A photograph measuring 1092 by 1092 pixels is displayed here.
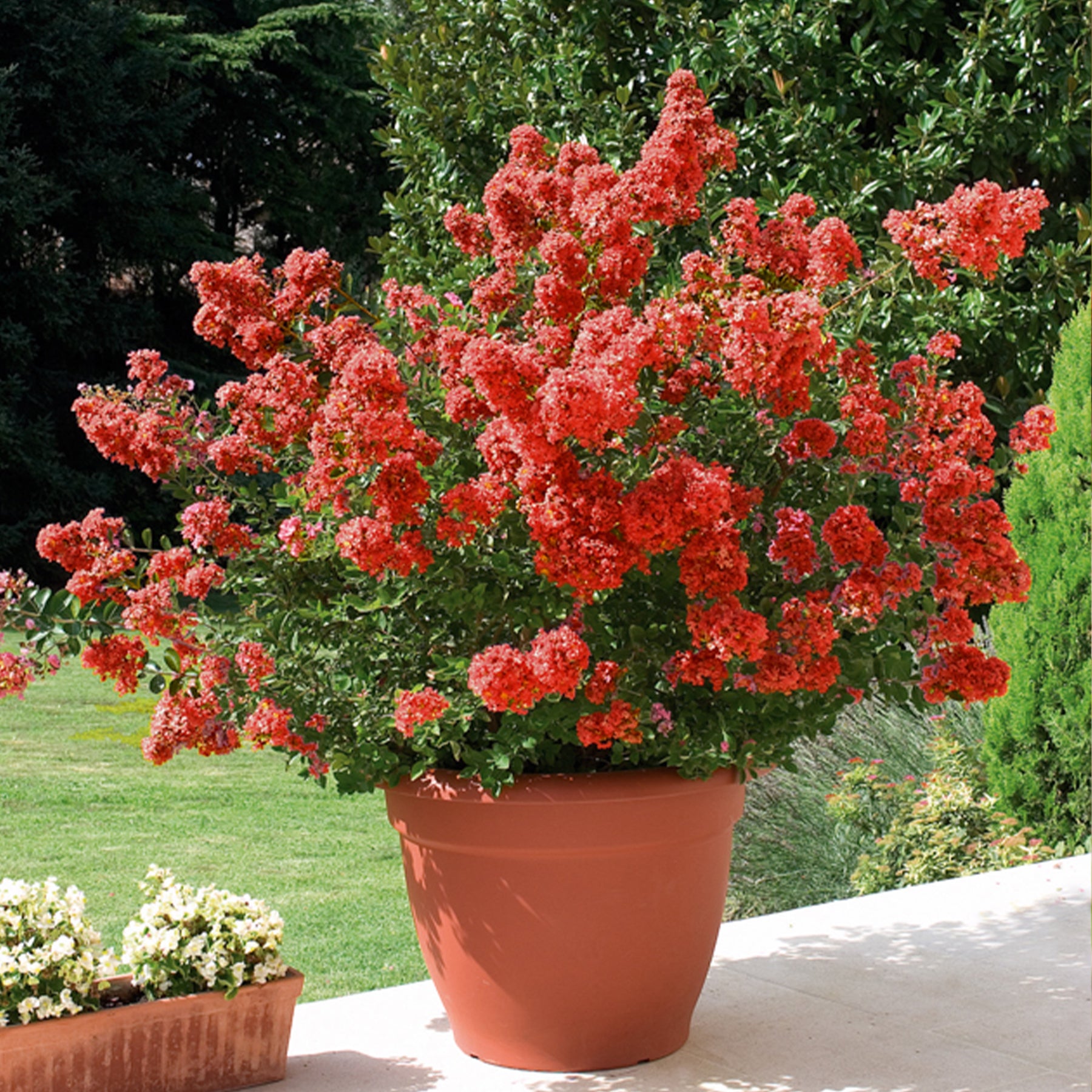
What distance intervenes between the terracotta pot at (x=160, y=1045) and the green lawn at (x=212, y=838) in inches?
62.4

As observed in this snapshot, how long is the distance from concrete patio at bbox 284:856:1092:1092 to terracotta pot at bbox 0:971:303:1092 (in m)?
0.10

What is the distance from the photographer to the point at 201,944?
9.16ft

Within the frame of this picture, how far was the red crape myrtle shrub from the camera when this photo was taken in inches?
97.2

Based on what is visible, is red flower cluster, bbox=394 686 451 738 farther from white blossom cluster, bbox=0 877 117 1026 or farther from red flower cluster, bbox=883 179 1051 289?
red flower cluster, bbox=883 179 1051 289

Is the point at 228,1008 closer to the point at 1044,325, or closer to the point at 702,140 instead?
the point at 702,140

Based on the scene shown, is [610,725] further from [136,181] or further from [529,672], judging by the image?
[136,181]

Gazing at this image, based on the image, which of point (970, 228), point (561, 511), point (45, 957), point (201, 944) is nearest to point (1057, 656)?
point (970, 228)

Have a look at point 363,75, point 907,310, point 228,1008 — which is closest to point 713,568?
point 228,1008

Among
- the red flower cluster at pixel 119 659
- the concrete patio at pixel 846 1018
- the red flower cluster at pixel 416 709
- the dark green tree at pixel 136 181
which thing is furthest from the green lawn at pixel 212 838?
the dark green tree at pixel 136 181

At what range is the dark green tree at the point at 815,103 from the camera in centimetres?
516

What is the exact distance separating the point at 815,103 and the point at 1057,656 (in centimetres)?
224

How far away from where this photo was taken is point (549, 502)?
2400mm

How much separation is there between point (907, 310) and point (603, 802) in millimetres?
2531

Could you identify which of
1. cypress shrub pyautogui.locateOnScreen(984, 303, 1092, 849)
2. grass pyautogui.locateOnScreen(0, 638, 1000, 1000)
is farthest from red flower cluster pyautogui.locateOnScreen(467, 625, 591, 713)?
cypress shrub pyautogui.locateOnScreen(984, 303, 1092, 849)
